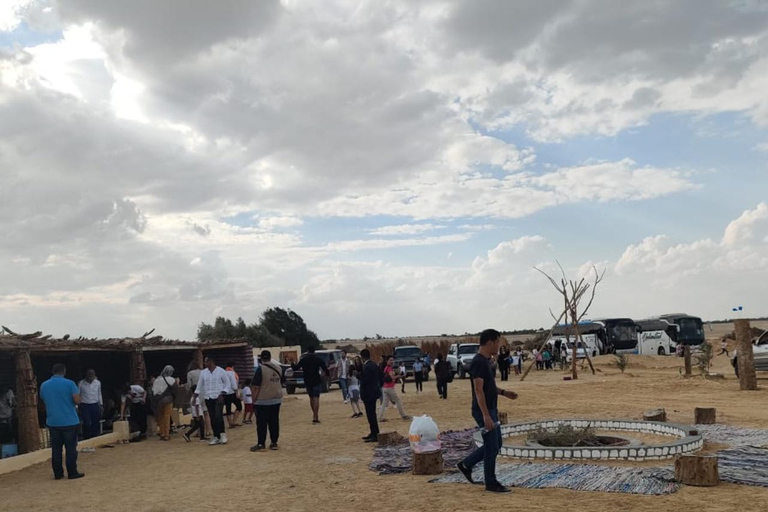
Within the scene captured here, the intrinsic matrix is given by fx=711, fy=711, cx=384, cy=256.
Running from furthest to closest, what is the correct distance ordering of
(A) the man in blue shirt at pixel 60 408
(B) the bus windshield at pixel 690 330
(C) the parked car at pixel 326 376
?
1. (B) the bus windshield at pixel 690 330
2. (C) the parked car at pixel 326 376
3. (A) the man in blue shirt at pixel 60 408

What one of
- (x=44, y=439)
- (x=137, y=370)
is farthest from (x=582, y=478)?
(x=137, y=370)

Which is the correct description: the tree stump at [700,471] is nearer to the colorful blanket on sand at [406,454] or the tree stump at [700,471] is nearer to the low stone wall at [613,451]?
the low stone wall at [613,451]

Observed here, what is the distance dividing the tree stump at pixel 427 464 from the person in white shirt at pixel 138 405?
8.45m

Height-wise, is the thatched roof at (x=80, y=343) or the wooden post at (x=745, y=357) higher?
the thatched roof at (x=80, y=343)

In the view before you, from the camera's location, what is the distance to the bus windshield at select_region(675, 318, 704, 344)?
140 ft

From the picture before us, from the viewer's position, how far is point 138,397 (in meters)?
15.1

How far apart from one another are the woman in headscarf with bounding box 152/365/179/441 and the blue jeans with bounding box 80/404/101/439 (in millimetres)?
1197

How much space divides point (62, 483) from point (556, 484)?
675 cm

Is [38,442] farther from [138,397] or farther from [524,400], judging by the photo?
[524,400]

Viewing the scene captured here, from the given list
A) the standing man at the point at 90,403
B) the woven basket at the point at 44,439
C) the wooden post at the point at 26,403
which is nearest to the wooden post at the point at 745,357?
the standing man at the point at 90,403

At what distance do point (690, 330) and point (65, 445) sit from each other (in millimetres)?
40681

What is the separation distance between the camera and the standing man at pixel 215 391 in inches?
499

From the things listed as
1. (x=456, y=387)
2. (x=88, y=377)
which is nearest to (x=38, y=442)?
(x=88, y=377)

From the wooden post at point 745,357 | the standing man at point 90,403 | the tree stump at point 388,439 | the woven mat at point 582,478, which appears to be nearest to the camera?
the woven mat at point 582,478
